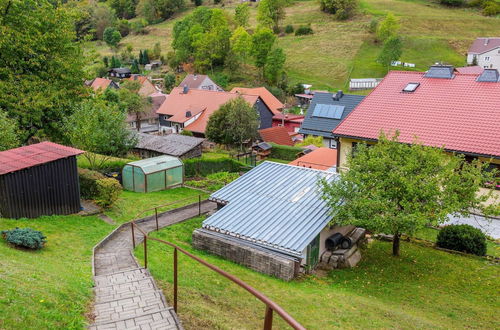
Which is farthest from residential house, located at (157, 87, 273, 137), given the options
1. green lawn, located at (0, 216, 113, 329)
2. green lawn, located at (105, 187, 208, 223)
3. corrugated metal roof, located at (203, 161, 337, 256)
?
green lawn, located at (0, 216, 113, 329)

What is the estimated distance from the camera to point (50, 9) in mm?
25078

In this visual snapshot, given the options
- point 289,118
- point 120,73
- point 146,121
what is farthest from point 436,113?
point 120,73

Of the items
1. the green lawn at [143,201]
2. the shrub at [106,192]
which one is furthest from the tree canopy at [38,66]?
the shrub at [106,192]

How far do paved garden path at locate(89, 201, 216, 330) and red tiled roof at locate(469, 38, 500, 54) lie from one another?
3223 inches

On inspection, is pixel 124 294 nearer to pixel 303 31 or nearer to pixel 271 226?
pixel 271 226

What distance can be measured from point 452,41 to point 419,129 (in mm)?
78259

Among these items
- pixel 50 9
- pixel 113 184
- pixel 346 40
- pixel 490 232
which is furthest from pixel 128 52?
pixel 490 232

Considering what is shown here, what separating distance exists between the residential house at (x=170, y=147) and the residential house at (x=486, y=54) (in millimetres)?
63815

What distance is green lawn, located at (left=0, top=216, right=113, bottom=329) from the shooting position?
22.4ft

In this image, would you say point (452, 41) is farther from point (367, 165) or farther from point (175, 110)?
point (367, 165)

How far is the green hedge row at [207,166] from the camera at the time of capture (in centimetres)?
3064

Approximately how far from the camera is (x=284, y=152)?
142ft

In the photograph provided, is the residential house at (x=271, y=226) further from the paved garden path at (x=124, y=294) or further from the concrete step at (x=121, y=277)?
the concrete step at (x=121, y=277)

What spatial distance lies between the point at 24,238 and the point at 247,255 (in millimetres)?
7533
